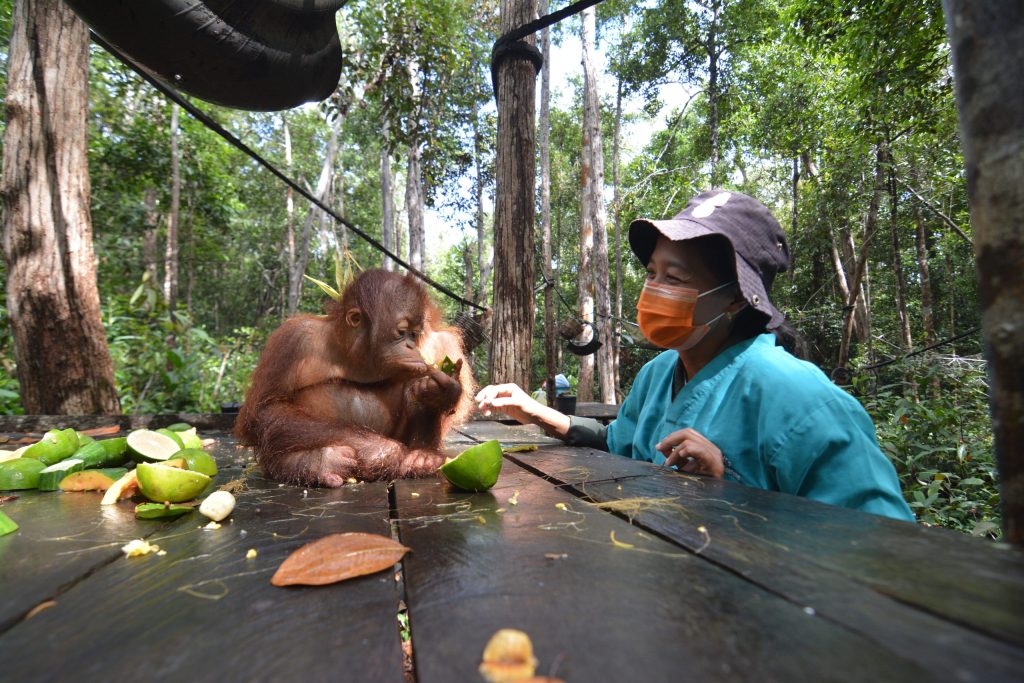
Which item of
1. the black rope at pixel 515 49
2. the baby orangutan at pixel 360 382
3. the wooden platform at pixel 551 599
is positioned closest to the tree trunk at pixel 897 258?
the black rope at pixel 515 49

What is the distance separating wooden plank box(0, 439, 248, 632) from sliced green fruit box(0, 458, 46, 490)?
0.03 m

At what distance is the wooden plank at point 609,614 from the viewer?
Answer: 0.58 m

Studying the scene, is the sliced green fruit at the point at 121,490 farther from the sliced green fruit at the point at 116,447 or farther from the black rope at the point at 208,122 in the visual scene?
the black rope at the point at 208,122

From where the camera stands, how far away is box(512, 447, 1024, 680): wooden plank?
0.62 metres

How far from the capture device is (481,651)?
631 millimetres

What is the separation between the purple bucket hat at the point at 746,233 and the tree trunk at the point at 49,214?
400cm

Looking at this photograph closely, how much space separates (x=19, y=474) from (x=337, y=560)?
142cm

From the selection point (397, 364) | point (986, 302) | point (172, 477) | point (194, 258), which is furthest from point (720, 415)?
point (194, 258)

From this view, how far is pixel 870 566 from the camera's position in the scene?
839mm

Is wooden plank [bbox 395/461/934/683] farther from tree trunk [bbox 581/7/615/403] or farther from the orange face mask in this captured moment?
tree trunk [bbox 581/7/615/403]

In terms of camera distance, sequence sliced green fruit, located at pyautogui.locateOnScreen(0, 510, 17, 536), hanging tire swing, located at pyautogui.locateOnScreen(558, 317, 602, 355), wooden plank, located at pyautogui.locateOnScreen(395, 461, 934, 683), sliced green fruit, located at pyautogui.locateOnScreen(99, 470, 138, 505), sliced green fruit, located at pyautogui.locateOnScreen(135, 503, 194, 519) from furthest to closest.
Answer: hanging tire swing, located at pyautogui.locateOnScreen(558, 317, 602, 355), sliced green fruit, located at pyautogui.locateOnScreen(99, 470, 138, 505), sliced green fruit, located at pyautogui.locateOnScreen(135, 503, 194, 519), sliced green fruit, located at pyautogui.locateOnScreen(0, 510, 17, 536), wooden plank, located at pyautogui.locateOnScreen(395, 461, 934, 683)

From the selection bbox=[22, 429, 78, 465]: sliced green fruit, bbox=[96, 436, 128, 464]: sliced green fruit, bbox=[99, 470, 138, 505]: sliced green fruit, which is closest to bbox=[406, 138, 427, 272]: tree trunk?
bbox=[96, 436, 128, 464]: sliced green fruit

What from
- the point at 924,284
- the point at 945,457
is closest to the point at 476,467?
the point at 945,457

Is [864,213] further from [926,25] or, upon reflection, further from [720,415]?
[720,415]
